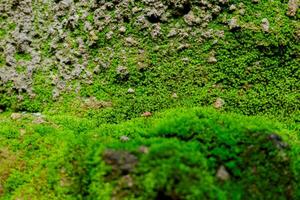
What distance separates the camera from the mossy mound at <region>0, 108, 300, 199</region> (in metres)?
3.37

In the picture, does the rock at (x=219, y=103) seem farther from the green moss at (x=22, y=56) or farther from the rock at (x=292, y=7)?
the green moss at (x=22, y=56)

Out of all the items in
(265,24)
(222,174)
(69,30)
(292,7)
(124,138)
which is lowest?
(124,138)

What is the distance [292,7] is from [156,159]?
2652 mm

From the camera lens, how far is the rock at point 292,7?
4961 millimetres

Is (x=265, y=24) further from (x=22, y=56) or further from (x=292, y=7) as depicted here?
(x=22, y=56)

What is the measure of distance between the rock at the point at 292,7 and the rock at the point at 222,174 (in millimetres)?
2294

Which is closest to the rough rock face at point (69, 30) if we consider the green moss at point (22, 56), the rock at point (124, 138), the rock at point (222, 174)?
the green moss at point (22, 56)

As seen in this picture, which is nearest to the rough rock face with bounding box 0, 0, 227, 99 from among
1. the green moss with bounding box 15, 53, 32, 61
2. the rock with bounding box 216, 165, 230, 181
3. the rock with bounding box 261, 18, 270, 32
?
the green moss with bounding box 15, 53, 32, 61

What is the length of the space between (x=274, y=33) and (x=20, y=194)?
3112 millimetres

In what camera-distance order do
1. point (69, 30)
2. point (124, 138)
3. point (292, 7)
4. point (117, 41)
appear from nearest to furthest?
point (124, 138), point (292, 7), point (117, 41), point (69, 30)

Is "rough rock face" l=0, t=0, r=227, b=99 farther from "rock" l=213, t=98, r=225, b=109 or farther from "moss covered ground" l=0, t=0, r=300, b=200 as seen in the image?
"rock" l=213, t=98, r=225, b=109

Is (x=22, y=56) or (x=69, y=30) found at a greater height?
(x=69, y=30)

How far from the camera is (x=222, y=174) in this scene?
136 inches

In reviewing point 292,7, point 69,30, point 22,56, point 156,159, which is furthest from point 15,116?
point 292,7
